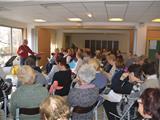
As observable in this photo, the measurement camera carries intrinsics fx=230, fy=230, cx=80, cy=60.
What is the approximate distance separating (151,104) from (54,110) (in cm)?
68

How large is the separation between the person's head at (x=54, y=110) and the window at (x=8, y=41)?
6.42 m

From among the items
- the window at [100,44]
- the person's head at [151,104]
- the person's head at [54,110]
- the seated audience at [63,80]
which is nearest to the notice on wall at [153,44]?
the window at [100,44]

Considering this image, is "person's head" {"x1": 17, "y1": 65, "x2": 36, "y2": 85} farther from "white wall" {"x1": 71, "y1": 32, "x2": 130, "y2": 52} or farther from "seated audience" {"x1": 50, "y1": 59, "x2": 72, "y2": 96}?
"white wall" {"x1": 71, "y1": 32, "x2": 130, "y2": 52}

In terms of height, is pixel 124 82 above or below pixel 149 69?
below

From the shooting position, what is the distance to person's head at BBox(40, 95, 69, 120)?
164 centimetres

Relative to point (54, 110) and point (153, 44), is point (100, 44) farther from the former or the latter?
point (54, 110)

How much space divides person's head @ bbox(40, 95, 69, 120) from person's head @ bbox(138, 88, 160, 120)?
56 centimetres

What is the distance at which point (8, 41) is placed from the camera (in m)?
8.39

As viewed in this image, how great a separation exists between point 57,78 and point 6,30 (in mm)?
5398

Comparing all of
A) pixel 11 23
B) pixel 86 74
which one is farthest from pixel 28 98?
pixel 11 23

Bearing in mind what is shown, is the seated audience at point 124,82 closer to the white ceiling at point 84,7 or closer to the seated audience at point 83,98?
the seated audience at point 83,98

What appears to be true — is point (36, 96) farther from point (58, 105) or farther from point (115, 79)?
point (115, 79)

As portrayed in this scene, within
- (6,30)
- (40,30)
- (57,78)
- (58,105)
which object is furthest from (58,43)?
(58,105)

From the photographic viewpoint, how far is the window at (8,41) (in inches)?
312
